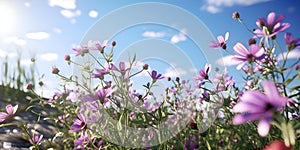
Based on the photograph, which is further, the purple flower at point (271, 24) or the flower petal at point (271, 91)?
the purple flower at point (271, 24)

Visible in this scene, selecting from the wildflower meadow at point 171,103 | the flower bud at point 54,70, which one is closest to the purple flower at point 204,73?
the wildflower meadow at point 171,103

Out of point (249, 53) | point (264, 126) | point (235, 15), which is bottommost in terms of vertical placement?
point (264, 126)

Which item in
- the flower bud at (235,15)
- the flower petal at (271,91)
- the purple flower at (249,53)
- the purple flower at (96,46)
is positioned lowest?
the flower petal at (271,91)

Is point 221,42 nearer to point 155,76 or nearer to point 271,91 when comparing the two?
point 155,76

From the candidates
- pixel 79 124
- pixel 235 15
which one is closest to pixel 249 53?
pixel 235 15

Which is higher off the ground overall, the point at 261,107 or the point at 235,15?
the point at 235,15

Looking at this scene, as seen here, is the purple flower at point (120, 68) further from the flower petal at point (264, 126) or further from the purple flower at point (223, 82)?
the flower petal at point (264, 126)

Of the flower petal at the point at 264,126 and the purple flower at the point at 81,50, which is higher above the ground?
the purple flower at the point at 81,50

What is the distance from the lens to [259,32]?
921 millimetres

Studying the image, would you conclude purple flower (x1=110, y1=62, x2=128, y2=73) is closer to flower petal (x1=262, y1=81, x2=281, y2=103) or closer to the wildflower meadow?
the wildflower meadow

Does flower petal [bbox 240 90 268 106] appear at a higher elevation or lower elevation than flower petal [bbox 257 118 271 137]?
higher

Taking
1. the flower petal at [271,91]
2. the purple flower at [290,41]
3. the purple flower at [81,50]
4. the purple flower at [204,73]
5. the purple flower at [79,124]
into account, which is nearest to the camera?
the flower petal at [271,91]

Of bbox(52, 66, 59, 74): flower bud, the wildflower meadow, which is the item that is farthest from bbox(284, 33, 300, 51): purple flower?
bbox(52, 66, 59, 74): flower bud

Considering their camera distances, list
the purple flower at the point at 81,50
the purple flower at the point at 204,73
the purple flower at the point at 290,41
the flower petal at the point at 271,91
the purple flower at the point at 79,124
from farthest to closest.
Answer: the purple flower at the point at 81,50
the purple flower at the point at 204,73
the purple flower at the point at 79,124
the purple flower at the point at 290,41
the flower petal at the point at 271,91
